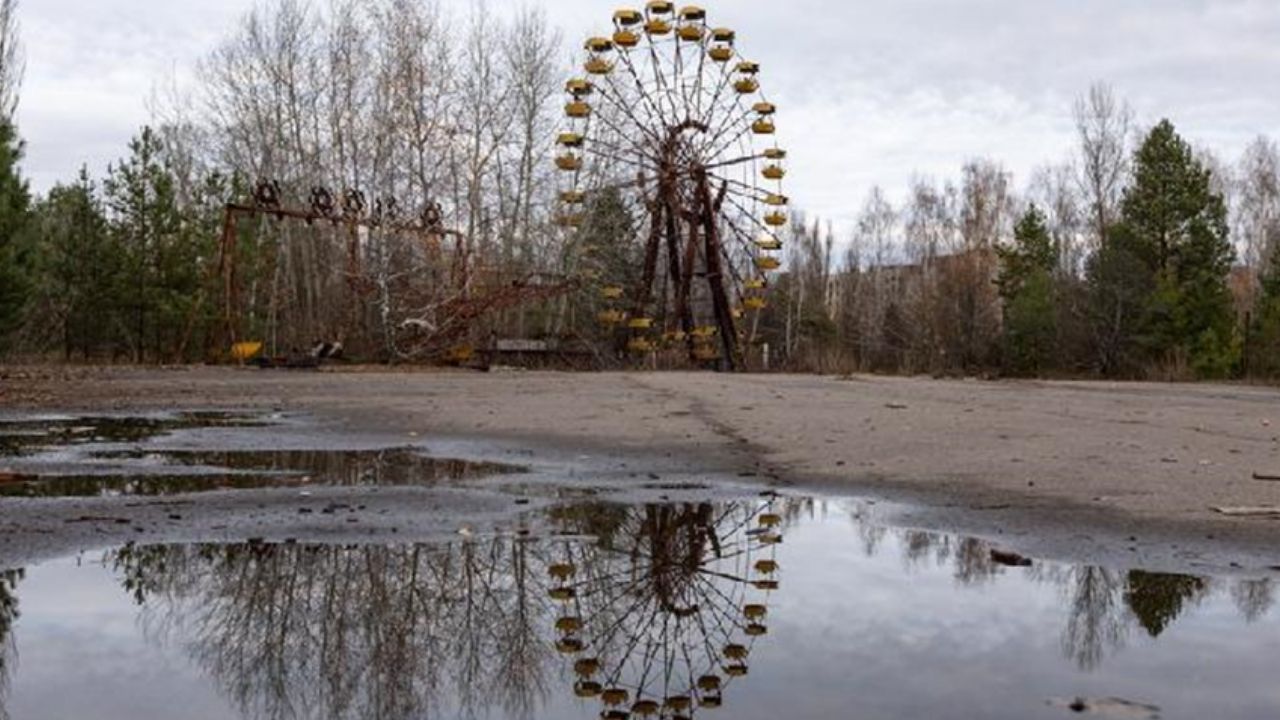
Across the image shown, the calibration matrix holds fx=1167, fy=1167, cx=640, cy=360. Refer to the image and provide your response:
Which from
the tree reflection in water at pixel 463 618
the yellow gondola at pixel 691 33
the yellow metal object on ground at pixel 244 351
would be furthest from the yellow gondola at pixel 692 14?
the tree reflection in water at pixel 463 618

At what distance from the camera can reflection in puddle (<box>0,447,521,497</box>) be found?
6848mm

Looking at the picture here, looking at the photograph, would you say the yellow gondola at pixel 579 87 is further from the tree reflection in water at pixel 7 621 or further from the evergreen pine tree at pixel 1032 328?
the tree reflection in water at pixel 7 621

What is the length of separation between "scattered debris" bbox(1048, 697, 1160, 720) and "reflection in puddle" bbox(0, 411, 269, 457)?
313 inches

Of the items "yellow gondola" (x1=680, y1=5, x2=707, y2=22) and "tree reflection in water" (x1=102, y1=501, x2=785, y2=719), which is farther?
"yellow gondola" (x1=680, y1=5, x2=707, y2=22)

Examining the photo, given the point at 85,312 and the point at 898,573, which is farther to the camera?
the point at 85,312

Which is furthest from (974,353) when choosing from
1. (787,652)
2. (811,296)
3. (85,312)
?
(787,652)

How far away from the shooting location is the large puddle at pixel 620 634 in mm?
3057

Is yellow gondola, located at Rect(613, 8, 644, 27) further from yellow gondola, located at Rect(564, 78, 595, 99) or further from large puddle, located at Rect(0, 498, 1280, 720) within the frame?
large puddle, located at Rect(0, 498, 1280, 720)

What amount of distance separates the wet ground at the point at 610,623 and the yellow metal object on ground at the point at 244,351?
21014 mm

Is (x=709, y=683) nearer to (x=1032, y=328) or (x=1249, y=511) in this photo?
(x=1249, y=511)

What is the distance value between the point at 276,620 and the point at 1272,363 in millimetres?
36253

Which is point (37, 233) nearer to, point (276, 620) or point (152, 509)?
point (152, 509)

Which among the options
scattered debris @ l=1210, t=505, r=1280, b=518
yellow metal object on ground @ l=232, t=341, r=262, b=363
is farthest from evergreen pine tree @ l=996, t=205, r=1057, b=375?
scattered debris @ l=1210, t=505, r=1280, b=518

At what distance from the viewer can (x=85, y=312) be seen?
32594 millimetres
